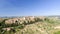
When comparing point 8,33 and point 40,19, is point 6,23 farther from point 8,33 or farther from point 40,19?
point 40,19

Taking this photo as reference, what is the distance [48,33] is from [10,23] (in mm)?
4335

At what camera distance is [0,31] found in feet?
36.8

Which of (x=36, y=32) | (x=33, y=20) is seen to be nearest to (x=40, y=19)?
(x=33, y=20)

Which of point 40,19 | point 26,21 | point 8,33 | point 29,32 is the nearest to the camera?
point 8,33

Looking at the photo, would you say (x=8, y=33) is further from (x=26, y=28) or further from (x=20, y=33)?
(x=26, y=28)

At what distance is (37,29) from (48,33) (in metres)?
1.31

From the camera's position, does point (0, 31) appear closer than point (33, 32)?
Result: Yes

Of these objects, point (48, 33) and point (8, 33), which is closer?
point (8, 33)

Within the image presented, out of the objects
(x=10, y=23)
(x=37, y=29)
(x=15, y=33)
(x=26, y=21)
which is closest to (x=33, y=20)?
(x=26, y=21)

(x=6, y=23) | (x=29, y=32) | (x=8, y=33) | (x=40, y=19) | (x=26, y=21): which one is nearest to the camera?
(x=8, y=33)

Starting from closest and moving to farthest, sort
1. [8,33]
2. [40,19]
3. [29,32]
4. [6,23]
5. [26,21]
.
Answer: [8,33] → [29,32] → [6,23] → [26,21] → [40,19]

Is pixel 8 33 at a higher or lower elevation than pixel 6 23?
lower

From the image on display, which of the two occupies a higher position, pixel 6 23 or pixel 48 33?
pixel 6 23

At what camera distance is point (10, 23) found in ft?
42.2
